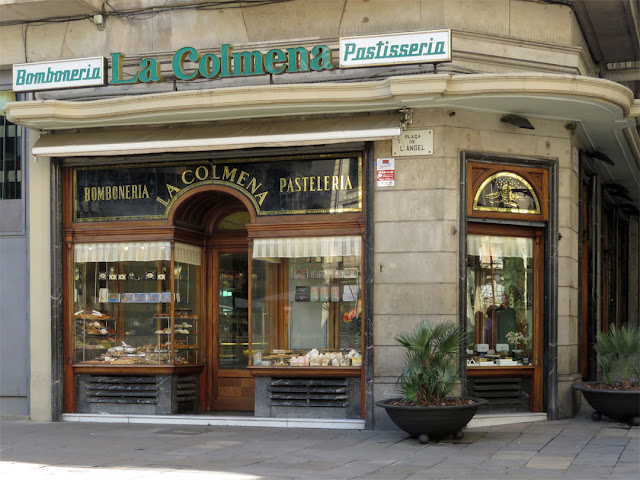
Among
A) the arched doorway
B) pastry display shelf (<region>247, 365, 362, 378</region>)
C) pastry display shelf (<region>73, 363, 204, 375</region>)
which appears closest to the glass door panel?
the arched doorway

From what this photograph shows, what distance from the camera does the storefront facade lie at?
12297 millimetres

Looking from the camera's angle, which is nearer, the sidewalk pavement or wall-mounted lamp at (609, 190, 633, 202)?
the sidewalk pavement

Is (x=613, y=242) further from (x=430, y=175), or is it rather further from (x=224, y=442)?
(x=224, y=442)

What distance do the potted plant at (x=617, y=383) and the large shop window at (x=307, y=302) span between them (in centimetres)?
335

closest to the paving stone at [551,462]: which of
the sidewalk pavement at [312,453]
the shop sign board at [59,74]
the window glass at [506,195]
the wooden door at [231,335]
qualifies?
the sidewalk pavement at [312,453]

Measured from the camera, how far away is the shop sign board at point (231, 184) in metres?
12.8

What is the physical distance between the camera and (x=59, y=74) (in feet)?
42.9

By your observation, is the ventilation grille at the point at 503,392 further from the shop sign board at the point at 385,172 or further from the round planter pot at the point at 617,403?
the shop sign board at the point at 385,172

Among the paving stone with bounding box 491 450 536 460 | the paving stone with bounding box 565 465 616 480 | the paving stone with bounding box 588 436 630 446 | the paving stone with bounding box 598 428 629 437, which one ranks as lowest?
the paving stone with bounding box 598 428 629 437

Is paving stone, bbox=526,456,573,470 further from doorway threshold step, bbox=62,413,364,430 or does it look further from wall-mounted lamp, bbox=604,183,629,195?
wall-mounted lamp, bbox=604,183,629,195

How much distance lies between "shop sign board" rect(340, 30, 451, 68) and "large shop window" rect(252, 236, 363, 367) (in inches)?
99.7

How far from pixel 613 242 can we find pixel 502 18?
1000 cm

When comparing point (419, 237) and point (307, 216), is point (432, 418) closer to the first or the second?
point (419, 237)

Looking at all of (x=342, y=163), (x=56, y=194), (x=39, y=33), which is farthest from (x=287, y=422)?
(x=39, y=33)
